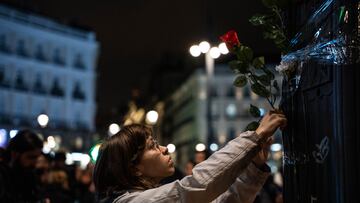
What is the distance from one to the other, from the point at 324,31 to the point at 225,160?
0.72m

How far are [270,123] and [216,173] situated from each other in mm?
375

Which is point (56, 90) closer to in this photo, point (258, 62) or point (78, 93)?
point (78, 93)

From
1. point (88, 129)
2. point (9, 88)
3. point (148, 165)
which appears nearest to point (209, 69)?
point (148, 165)

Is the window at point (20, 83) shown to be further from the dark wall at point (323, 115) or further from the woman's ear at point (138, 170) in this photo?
the dark wall at point (323, 115)

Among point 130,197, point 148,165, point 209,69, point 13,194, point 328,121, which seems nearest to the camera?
point 328,121

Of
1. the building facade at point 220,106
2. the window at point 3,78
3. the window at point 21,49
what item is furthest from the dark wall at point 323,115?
the building facade at point 220,106

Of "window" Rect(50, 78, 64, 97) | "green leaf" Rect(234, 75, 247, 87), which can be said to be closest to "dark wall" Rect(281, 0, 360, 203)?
"green leaf" Rect(234, 75, 247, 87)

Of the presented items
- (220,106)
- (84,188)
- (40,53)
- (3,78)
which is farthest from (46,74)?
(84,188)

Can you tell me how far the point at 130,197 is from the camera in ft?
9.36

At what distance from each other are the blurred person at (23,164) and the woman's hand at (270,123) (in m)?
3.07

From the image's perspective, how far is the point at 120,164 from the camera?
300 centimetres

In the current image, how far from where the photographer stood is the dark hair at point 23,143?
17.6 ft

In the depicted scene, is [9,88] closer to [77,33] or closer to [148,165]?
[77,33]

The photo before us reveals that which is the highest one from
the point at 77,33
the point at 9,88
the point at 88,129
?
the point at 77,33
